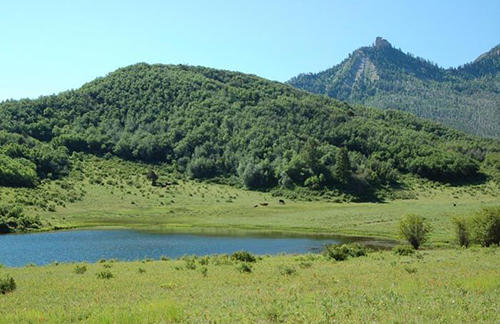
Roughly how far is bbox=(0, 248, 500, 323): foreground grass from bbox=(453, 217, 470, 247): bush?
22.4 metres

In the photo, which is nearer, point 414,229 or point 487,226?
point 487,226

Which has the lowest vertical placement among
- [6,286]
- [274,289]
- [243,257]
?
[243,257]

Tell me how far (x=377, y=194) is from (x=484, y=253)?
106 m

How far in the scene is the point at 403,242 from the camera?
72.2m

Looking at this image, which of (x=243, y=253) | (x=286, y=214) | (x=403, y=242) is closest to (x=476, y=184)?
(x=286, y=214)

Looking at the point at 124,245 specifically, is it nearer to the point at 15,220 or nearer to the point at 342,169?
the point at 15,220

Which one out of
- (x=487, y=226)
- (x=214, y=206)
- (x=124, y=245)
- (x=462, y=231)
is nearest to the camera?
(x=487, y=226)

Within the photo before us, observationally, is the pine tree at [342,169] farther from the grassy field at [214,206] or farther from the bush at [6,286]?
the bush at [6,286]

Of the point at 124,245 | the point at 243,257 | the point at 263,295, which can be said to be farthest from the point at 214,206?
the point at 263,295

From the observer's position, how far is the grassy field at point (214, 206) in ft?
304

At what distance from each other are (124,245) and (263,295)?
164 feet

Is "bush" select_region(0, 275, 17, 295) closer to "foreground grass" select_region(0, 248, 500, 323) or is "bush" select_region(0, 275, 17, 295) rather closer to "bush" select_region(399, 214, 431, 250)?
"foreground grass" select_region(0, 248, 500, 323)

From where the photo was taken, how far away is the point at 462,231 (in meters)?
59.8

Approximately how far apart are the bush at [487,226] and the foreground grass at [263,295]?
19076 mm
